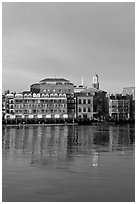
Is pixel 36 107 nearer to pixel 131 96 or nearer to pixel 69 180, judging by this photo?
pixel 131 96

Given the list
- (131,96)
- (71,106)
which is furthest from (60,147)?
(131,96)

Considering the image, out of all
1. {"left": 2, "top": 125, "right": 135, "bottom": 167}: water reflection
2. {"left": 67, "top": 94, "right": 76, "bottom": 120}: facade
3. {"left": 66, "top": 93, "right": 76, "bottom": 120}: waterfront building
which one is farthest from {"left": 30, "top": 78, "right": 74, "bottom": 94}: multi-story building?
{"left": 2, "top": 125, "right": 135, "bottom": 167}: water reflection

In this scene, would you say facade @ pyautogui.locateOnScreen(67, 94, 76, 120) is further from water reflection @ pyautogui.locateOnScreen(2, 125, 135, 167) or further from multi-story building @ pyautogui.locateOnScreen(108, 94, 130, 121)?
water reflection @ pyautogui.locateOnScreen(2, 125, 135, 167)

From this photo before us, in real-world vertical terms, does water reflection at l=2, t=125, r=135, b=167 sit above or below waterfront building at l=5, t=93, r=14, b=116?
below

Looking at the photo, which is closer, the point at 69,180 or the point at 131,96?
the point at 69,180

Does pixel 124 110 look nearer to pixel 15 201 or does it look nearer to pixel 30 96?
pixel 30 96

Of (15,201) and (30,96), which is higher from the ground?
(30,96)

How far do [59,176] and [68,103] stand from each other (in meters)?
92.0

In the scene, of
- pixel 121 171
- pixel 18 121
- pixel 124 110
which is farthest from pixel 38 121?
pixel 121 171

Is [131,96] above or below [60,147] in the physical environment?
above

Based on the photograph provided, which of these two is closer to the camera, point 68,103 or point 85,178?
point 85,178

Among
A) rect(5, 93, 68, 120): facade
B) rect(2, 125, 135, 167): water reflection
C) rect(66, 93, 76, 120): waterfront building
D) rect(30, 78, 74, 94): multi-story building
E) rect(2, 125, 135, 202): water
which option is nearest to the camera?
rect(2, 125, 135, 202): water

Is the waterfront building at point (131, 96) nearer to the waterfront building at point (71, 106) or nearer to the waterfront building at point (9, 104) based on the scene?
the waterfront building at point (71, 106)

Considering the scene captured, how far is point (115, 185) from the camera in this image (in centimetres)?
885
